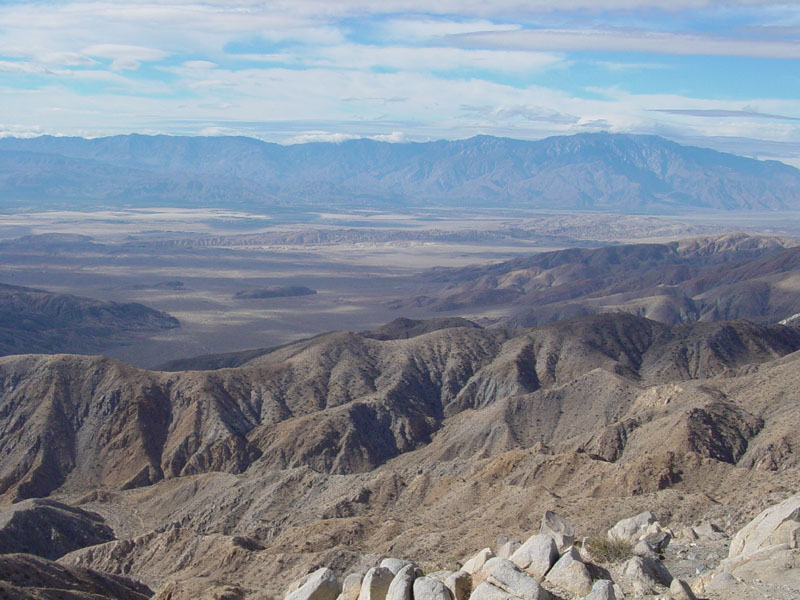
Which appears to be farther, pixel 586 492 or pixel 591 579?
pixel 586 492

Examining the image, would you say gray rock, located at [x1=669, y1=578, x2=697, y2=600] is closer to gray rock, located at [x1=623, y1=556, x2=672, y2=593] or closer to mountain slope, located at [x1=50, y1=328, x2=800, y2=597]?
gray rock, located at [x1=623, y1=556, x2=672, y2=593]

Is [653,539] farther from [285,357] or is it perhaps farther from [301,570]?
[285,357]

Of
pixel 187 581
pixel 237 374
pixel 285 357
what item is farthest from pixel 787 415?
pixel 285 357

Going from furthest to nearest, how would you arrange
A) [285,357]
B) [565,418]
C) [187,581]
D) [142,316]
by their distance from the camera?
1. [142,316]
2. [285,357]
3. [565,418]
4. [187,581]

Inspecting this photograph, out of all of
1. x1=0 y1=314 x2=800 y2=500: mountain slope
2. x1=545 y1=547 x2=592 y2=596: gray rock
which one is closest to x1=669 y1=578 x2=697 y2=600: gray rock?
x1=545 y1=547 x2=592 y2=596: gray rock

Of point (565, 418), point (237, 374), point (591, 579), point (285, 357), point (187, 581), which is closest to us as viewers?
point (591, 579)

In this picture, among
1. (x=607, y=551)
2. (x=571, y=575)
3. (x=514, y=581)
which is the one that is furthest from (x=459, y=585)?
(x=607, y=551)

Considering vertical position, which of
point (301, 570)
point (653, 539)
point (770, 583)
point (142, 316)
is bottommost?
point (142, 316)

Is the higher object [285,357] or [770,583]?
[770,583]
